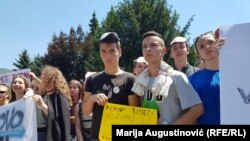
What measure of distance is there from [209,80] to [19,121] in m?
2.52

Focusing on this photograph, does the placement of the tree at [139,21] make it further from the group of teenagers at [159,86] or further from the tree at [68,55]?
the group of teenagers at [159,86]

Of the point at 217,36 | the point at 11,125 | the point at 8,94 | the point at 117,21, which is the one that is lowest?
the point at 11,125

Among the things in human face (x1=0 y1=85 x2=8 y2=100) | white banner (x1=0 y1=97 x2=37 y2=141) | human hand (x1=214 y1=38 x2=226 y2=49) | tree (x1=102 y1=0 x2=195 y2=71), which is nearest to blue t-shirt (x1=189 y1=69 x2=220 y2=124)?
human hand (x1=214 y1=38 x2=226 y2=49)

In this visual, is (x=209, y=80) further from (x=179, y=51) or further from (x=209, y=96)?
(x=179, y=51)

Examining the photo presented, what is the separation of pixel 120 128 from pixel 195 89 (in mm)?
988

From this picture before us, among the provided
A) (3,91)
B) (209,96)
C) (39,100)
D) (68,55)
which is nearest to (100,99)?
(209,96)

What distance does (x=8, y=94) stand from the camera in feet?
19.2

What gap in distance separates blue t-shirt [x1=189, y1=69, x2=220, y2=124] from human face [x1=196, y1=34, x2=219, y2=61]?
6.9 inches

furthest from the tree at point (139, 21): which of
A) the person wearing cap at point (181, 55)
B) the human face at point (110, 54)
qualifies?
the human face at point (110, 54)

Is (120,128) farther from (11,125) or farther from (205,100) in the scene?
(11,125)

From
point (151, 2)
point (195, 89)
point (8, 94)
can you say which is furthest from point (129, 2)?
point (195, 89)

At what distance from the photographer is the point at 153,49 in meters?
3.77

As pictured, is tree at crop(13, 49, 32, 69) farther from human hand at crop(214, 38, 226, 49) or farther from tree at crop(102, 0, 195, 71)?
human hand at crop(214, 38, 226, 49)

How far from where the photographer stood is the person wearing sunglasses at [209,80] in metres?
3.61
